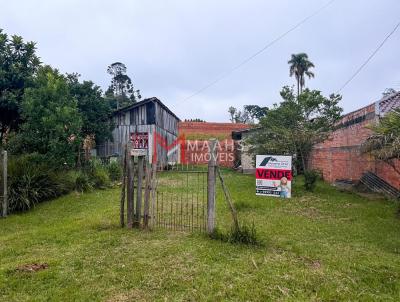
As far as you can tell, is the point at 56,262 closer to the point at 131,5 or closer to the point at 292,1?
the point at 131,5

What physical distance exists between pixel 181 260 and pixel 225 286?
2.83 ft

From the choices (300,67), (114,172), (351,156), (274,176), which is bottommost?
(114,172)

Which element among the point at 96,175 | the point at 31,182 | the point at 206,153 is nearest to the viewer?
the point at 31,182

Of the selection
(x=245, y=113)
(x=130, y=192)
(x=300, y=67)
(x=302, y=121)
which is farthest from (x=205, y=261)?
(x=245, y=113)

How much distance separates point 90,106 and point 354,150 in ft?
38.0

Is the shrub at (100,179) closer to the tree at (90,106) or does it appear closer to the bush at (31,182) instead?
the bush at (31,182)

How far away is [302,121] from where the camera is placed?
10.6 m

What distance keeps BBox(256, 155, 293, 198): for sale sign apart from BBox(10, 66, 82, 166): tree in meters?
6.48

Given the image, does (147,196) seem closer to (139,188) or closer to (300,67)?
(139,188)

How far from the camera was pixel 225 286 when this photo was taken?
125 inches

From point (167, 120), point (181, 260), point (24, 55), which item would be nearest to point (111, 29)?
point (24, 55)

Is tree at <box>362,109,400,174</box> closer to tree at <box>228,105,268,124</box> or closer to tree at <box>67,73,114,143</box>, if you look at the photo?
tree at <box>67,73,114,143</box>

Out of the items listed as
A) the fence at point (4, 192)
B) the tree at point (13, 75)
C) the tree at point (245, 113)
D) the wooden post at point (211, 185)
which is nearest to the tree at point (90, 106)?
the tree at point (13, 75)

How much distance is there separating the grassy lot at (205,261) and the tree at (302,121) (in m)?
4.20
